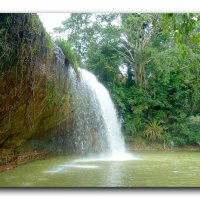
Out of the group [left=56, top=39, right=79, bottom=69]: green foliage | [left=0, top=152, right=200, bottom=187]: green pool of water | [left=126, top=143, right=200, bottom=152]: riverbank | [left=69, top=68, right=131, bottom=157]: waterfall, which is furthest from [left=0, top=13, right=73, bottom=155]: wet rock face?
[left=126, top=143, right=200, bottom=152]: riverbank

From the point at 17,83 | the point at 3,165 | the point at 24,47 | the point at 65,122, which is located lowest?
the point at 3,165

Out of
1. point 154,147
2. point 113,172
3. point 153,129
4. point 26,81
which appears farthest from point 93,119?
point 26,81

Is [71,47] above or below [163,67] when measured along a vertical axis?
above

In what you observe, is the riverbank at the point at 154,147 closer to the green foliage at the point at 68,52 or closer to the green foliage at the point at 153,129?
the green foliage at the point at 153,129

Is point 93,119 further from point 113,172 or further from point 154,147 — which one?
point 113,172

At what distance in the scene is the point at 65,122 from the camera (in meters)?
5.64

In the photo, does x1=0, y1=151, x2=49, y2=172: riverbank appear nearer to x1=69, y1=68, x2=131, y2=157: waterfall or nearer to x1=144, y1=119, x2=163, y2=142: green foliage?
x1=69, y1=68, x2=131, y2=157: waterfall

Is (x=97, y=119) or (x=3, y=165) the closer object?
(x=3, y=165)

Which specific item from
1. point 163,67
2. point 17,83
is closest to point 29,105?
point 17,83

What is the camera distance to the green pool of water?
3895 millimetres

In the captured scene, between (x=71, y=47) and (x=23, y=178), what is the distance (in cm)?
202

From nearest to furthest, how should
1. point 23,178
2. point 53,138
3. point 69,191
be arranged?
1. point 69,191
2. point 23,178
3. point 53,138

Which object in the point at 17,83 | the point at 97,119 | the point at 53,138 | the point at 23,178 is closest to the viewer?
the point at 23,178

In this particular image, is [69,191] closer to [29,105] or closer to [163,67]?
[29,105]
